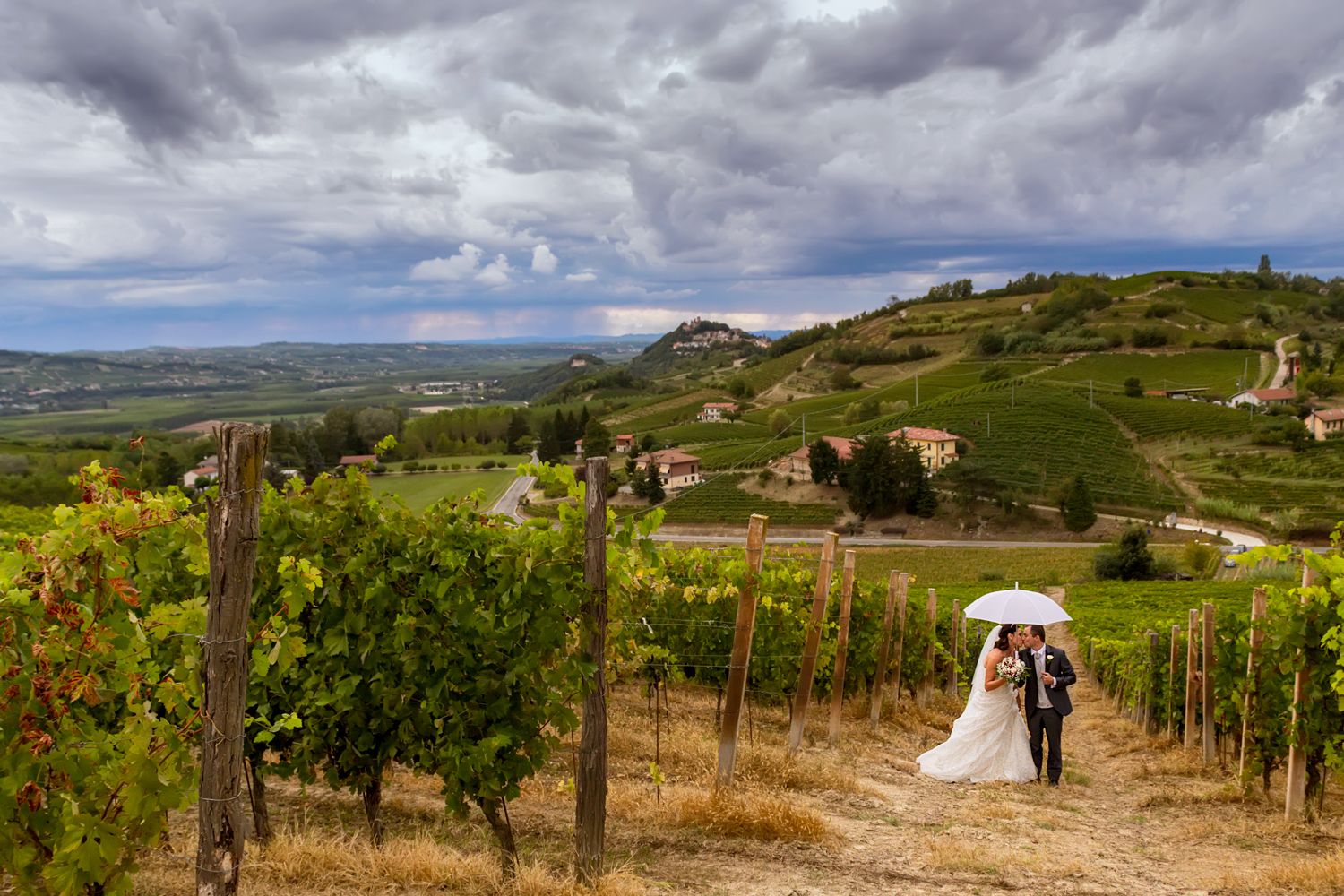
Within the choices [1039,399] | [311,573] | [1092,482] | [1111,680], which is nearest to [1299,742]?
[311,573]

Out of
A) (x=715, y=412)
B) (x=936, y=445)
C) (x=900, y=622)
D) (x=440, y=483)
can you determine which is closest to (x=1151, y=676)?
(x=900, y=622)

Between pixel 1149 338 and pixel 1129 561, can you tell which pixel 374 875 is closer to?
pixel 1129 561

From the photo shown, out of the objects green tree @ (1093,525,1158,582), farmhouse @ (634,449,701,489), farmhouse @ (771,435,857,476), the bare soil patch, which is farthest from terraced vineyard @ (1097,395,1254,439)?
the bare soil patch

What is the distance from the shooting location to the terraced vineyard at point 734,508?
75.4 meters

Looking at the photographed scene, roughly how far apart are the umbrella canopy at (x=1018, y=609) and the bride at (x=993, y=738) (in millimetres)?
354

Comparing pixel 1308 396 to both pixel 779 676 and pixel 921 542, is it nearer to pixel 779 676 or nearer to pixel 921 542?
pixel 921 542

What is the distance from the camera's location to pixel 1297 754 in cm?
748

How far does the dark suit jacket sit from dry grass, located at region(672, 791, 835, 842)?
405 cm

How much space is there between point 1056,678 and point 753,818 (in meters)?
4.84

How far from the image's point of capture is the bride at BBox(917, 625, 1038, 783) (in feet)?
31.3

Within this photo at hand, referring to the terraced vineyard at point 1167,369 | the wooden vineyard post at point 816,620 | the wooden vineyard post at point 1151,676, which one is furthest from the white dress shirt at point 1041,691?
the terraced vineyard at point 1167,369

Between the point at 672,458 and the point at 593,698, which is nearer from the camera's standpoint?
the point at 593,698

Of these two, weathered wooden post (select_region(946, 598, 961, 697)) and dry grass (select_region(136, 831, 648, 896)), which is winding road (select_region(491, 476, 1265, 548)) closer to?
weathered wooden post (select_region(946, 598, 961, 697))

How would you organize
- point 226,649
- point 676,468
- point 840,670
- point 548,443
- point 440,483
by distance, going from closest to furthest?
point 226,649 → point 840,670 → point 676,468 → point 440,483 → point 548,443
